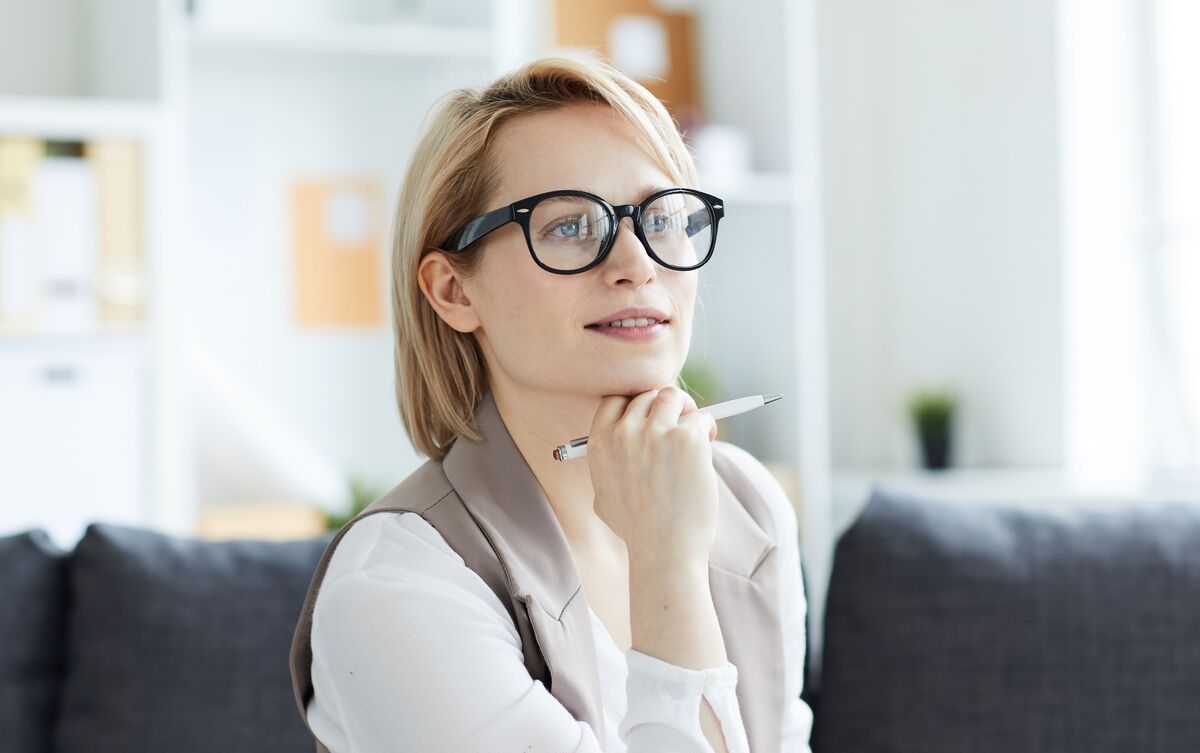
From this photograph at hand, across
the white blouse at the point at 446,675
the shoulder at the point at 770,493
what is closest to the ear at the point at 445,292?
the white blouse at the point at 446,675

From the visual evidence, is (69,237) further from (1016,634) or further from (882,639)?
(1016,634)

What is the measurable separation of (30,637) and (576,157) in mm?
947

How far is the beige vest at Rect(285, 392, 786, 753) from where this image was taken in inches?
41.9

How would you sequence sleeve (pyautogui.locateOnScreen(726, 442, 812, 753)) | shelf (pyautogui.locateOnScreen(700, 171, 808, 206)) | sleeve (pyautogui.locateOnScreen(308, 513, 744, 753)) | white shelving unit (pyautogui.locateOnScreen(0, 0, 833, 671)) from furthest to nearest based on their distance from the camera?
shelf (pyautogui.locateOnScreen(700, 171, 808, 206)) → white shelving unit (pyautogui.locateOnScreen(0, 0, 833, 671)) → sleeve (pyautogui.locateOnScreen(726, 442, 812, 753)) → sleeve (pyautogui.locateOnScreen(308, 513, 744, 753))

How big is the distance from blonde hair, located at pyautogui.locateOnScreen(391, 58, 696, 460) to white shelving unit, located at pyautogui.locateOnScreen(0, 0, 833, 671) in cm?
156

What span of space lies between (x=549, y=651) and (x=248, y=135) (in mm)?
2206

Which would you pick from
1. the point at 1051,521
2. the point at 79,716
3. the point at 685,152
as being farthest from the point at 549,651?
the point at 1051,521

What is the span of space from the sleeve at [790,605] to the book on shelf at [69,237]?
1.53m

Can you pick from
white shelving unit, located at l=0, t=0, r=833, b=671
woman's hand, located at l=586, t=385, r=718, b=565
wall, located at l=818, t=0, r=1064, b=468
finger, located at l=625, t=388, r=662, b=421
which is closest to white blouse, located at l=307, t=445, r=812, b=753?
woman's hand, located at l=586, t=385, r=718, b=565

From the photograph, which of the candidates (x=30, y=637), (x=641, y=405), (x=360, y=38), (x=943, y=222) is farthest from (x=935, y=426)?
(x=30, y=637)

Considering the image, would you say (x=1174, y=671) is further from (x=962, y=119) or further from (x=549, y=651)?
(x=962, y=119)

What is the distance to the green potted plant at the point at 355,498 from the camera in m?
2.71

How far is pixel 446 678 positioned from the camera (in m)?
0.98

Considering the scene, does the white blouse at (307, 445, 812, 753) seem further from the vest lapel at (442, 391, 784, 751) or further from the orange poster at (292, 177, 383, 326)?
the orange poster at (292, 177, 383, 326)
